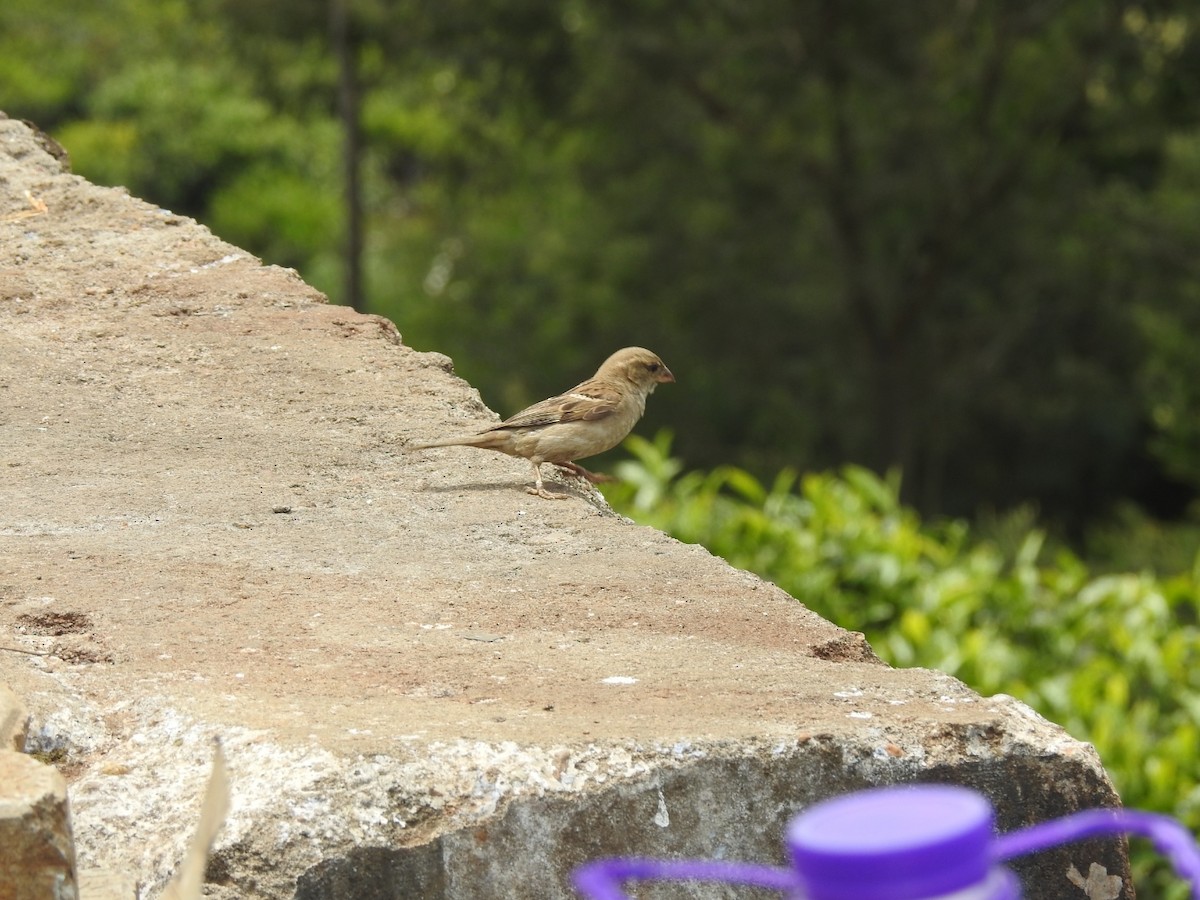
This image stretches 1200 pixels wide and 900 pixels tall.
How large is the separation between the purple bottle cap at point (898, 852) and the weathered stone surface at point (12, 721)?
A: 1549mm

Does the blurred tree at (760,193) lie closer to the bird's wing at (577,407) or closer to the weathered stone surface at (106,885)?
the bird's wing at (577,407)

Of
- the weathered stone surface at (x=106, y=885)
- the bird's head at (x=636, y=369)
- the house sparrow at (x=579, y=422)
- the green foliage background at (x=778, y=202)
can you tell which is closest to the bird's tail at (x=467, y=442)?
the house sparrow at (x=579, y=422)

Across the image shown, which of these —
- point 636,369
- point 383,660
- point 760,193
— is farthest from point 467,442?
point 760,193

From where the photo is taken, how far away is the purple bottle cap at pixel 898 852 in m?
0.95

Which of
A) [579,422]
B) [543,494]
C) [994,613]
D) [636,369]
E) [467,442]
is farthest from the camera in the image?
[994,613]

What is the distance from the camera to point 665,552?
10.9 ft

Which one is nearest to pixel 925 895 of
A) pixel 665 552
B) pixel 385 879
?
pixel 385 879

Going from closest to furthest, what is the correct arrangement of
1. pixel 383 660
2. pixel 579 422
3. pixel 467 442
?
pixel 383 660
pixel 467 442
pixel 579 422

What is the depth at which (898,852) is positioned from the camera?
0.95m

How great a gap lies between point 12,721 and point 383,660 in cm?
61

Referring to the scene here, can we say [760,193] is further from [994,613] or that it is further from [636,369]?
[636,369]

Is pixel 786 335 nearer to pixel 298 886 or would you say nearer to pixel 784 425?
pixel 784 425

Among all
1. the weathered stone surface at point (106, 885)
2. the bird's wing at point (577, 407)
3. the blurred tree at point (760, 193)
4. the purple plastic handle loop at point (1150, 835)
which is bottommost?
the blurred tree at point (760, 193)

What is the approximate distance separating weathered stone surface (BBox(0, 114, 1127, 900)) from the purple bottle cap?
1314 mm
